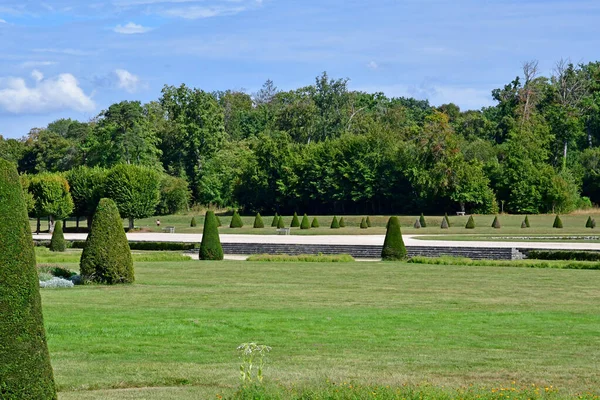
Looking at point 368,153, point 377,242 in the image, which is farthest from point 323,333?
point 368,153

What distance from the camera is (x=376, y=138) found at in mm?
88312

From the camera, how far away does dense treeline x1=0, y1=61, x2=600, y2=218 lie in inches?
3145

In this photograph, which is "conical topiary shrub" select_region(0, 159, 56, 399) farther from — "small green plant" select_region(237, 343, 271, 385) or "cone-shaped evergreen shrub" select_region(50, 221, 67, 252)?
"cone-shaped evergreen shrub" select_region(50, 221, 67, 252)

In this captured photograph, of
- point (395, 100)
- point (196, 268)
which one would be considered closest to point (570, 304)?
point (196, 268)

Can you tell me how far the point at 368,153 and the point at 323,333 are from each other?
7327 centimetres

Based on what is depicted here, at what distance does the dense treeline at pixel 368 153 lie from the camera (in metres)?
79.9

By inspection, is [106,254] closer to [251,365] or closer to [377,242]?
[251,365]

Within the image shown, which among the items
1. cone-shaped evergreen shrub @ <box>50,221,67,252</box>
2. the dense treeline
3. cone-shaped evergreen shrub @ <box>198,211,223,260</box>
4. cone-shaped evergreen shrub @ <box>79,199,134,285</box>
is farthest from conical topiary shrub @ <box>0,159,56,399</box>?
the dense treeline

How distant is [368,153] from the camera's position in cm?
8694

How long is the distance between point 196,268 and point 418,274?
25.7ft

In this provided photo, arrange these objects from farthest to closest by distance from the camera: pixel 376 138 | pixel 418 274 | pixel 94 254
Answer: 1. pixel 376 138
2. pixel 418 274
3. pixel 94 254

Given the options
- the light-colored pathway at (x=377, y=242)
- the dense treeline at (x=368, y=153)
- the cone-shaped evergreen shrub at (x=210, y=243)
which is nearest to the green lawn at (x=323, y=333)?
the cone-shaped evergreen shrub at (x=210, y=243)

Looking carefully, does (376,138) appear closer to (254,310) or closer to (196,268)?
(196,268)

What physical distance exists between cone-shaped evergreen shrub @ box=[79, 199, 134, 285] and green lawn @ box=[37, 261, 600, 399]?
0.68 meters
